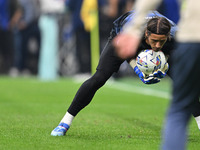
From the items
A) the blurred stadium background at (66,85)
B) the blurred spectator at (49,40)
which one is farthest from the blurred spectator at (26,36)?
the blurred spectator at (49,40)

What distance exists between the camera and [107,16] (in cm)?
2002

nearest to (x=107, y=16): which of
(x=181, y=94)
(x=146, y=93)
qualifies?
(x=146, y=93)

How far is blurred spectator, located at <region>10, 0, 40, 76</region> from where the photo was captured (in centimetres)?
2111

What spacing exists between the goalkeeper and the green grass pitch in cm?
38

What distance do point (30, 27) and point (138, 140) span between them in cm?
1550

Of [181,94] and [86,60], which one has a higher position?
[181,94]

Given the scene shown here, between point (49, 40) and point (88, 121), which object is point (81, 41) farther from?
point (88, 121)

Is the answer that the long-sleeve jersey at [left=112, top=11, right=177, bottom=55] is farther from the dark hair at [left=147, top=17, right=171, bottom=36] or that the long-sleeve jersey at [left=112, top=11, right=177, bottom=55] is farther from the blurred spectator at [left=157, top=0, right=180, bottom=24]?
the blurred spectator at [left=157, top=0, right=180, bottom=24]

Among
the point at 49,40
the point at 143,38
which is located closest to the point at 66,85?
Answer: the point at 49,40

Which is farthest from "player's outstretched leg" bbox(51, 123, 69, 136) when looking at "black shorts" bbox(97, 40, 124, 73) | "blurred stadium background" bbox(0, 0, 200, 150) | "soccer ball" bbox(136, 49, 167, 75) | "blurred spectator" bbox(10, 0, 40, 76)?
"blurred spectator" bbox(10, 0, 40, 76)

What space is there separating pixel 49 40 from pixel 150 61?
14.3m

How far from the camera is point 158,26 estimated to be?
6113 mm

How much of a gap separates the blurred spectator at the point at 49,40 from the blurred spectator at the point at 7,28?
1049 mm

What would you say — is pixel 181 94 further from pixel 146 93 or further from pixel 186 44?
pixel 146 93
